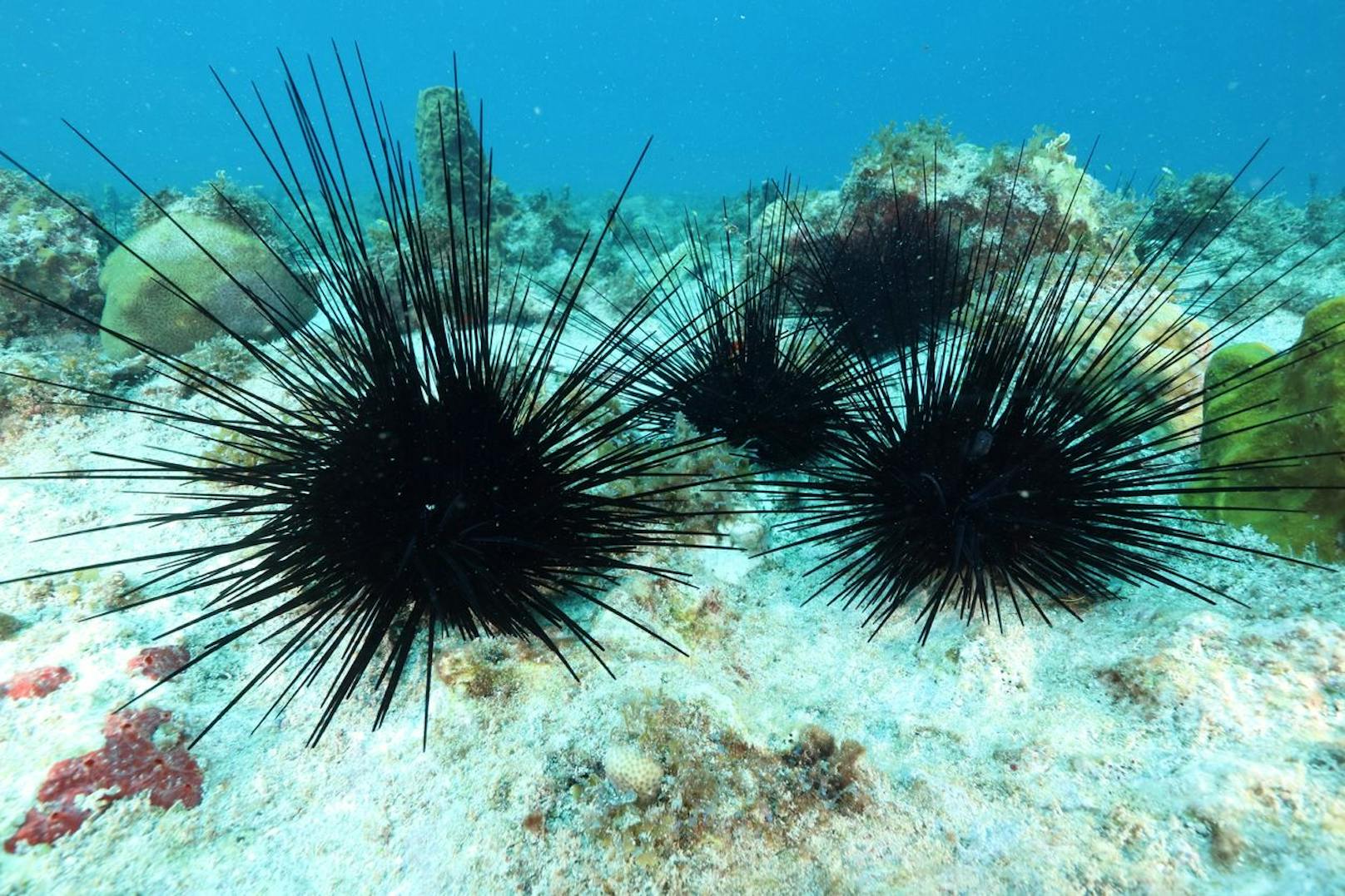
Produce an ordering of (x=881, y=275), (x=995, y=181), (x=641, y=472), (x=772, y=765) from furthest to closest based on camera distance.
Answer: (x=995, y=181) → (x=881, y=275) → (x=641, y=472) → (x=772, y=765)

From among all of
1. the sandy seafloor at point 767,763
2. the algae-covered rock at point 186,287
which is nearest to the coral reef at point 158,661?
the sandy seafloor at point 767,763

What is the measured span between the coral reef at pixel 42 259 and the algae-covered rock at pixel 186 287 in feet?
0.72

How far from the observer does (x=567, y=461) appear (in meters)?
2.53

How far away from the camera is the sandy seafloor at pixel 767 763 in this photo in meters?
1.68

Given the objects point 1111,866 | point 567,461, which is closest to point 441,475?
point 567,461

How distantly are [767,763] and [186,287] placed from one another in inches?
262

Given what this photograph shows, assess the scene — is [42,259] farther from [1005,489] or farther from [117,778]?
[1005,489]

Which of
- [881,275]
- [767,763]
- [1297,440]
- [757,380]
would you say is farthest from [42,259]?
[1297,440]

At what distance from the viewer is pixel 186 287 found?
5.95 m

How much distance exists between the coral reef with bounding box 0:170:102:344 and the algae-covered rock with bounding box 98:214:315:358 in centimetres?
22

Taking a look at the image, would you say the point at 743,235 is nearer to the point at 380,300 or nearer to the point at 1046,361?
the point at 1046,361

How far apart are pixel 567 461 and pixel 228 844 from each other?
1541 mm

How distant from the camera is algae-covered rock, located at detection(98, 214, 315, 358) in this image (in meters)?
5.73

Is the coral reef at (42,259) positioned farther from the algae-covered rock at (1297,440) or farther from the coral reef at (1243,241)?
the coral reef at (1243,241)
